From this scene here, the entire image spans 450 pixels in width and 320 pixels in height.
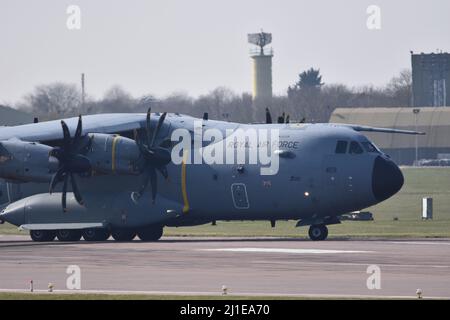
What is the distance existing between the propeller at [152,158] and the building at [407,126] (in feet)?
236

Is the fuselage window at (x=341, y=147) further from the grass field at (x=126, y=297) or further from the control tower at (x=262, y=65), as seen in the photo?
the control tower at (x=262, y=65)

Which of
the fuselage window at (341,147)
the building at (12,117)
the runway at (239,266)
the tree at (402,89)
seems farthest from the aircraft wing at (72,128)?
the tree at (402,89)

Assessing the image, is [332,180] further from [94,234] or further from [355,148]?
[94,234]

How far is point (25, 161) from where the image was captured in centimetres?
4506

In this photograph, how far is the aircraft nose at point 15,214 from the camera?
47438mm

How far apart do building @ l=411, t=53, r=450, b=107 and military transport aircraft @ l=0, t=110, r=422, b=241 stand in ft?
352

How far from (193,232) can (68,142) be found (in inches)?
472

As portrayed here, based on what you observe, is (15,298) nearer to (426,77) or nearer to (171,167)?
(171,167)

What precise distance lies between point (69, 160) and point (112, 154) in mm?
1732

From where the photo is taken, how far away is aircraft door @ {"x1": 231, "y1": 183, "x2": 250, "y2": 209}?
1804 inches

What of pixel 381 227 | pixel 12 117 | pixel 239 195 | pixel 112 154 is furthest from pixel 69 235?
pixel 12 117

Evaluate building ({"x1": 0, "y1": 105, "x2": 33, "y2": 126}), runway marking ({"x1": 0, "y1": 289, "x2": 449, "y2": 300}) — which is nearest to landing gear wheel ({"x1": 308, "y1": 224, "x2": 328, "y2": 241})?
runway marking ({"x1": 0, "y1": 289, "x2": 449, "y2": 300})
